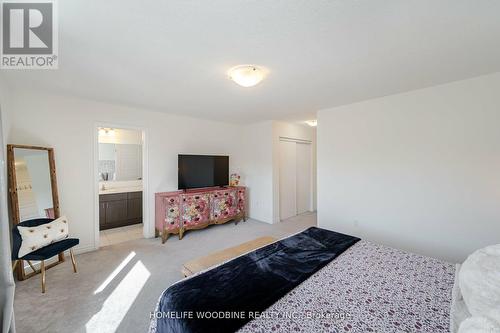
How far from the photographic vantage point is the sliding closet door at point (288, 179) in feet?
16.0

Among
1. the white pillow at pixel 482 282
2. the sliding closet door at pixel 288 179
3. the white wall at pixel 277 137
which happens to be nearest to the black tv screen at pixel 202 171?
the white wall at pixel 277 137

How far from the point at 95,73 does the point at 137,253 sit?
2493mm

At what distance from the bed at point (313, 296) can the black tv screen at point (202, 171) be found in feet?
8.48

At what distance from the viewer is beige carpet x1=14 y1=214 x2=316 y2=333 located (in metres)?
1.72

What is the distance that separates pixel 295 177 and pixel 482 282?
423 cm

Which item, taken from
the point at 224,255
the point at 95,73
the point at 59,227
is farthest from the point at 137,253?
the point at 95,73

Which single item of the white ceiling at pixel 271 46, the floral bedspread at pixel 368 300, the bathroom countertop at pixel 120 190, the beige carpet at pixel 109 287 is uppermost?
the white ceiling at pixel 271 46

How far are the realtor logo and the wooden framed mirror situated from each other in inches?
42.6

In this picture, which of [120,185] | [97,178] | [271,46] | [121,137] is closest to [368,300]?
[271,46]

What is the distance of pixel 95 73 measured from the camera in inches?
85.5

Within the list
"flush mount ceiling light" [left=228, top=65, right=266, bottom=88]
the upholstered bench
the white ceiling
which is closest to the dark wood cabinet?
the white ceiling

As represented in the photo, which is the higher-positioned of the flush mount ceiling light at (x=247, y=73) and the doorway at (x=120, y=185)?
the flush mount ceiling light at (x=247, y=73)

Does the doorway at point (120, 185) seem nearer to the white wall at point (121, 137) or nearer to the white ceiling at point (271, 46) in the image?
the white wall at point (121, 137)

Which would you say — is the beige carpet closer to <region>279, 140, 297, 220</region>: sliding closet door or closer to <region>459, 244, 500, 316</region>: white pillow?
<region>279, 140, 297, 220</region>: sliding closet door
